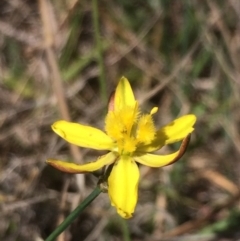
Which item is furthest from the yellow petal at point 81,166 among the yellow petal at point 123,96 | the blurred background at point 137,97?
the blurred background at point 137,97

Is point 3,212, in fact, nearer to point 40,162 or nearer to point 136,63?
point 40,162

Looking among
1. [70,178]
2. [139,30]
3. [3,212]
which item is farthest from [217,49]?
[3,212]

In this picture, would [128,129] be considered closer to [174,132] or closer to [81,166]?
[174,132]

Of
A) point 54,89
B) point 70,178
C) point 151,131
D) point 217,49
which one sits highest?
point 217,49

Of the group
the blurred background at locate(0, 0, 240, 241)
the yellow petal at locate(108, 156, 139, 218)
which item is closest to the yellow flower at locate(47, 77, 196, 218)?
the yellow petal at locate(108, 156, 139, 218)

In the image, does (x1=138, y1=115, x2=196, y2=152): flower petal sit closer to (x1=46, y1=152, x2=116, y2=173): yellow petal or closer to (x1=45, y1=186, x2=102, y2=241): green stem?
(x1=46, y1=152, x2=116, y2=173): yellow petal

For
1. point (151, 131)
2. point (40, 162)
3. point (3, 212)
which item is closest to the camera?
point (151, 131)
